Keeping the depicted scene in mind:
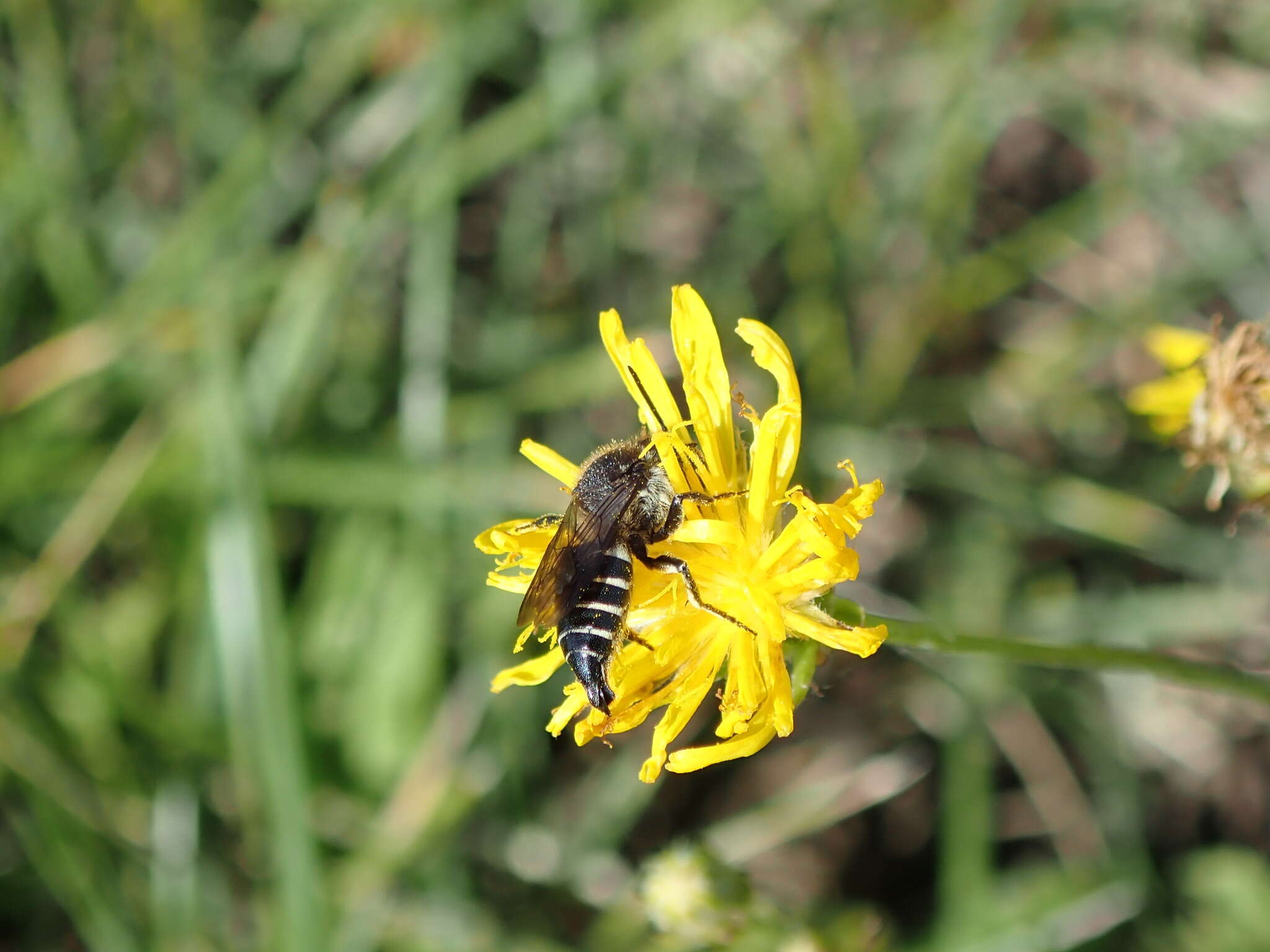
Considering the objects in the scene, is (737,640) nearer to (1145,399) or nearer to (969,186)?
(1145,399)

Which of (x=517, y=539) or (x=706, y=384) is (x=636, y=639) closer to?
(x=517, y=539)

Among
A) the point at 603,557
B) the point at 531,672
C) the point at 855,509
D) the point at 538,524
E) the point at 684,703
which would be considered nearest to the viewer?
the point at 855,509

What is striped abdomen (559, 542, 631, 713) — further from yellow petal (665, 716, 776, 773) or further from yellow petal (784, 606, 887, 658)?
yellow petal (784, 606, 887, 658)

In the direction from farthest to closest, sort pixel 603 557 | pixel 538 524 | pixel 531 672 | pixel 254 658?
pixel 254 658 → pixel 538 524 → pixel 531 672 → pixel 603 557

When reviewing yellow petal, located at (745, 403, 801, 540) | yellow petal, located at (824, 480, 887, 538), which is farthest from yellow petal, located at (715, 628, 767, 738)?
yellow petal, located at (824, 480, 887, 538)

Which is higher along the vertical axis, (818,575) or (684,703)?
(818,575)

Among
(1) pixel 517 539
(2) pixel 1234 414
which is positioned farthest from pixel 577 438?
(2) pixel 1234 414

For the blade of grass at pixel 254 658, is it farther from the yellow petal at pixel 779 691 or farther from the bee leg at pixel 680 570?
the yellow petal at pixel 779 691

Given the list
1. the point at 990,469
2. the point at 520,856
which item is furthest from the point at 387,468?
the point at 990,469
